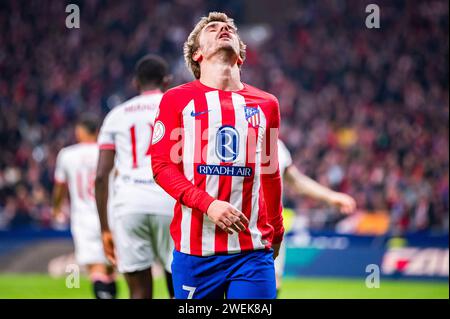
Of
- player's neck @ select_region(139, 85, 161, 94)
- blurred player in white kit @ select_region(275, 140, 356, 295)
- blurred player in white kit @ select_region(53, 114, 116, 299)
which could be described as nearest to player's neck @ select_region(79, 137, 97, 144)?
blurred player in white kit @ select_region(53, 114, 116, 299)

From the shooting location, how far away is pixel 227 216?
148 inches

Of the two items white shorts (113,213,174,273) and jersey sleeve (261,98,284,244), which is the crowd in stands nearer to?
white shorts (113,213,174,273)

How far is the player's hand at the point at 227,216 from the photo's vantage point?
376cm

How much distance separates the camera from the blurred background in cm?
1297

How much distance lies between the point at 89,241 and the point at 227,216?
5.03 m

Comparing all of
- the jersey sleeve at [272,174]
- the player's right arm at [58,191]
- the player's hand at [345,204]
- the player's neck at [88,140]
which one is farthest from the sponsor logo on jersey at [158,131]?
the player's right arm at [58,191]

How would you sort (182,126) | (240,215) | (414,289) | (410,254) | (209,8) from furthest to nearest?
(209,8) → (410,254) → (414,289) → (182,126) → (240,215)

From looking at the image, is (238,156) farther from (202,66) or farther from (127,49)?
(127,49)

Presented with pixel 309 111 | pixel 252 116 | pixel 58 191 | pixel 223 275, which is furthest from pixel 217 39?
pixel 309 111

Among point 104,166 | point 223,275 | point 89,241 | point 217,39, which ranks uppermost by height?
point 217,39

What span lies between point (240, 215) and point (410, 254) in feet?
31.3

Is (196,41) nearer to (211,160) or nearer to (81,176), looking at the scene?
(211,160)

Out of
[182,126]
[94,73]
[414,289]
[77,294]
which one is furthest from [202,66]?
[94,73]

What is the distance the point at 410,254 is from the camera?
12.8 m
